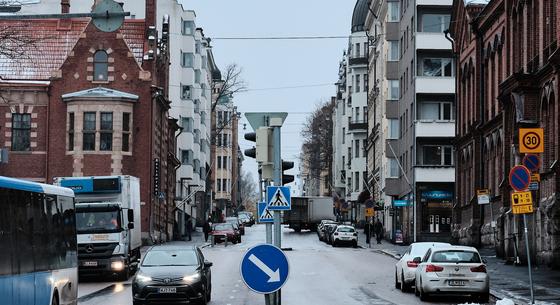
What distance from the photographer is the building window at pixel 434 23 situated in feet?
234

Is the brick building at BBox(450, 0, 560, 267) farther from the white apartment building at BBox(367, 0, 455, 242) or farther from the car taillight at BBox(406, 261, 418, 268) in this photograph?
the white apartment building at BBox(367, 0, 455, 242)

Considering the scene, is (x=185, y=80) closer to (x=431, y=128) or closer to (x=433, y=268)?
(x=431, y=128)

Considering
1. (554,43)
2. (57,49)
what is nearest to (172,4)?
(57,49)

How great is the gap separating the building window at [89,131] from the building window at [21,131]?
367 cm

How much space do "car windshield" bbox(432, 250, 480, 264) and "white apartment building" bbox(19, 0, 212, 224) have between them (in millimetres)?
61180

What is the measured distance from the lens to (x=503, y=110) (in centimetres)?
4553

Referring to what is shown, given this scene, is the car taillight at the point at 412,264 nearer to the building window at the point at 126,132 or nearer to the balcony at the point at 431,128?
the building window at the point at 126,132

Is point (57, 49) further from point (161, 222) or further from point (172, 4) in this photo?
point (172, 4)

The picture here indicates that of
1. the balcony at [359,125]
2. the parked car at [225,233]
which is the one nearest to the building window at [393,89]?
the parked car at [225,233]

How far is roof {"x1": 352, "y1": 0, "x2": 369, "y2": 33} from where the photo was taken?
422 feet

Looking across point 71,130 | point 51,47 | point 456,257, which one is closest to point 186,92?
point 51,47

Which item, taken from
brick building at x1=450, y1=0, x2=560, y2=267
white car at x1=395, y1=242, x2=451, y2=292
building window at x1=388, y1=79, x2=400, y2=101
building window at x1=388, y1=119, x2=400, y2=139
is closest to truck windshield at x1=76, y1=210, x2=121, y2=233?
white car at x1=395, y1=242, x2=451, y2=292

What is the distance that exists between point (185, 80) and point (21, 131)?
105 feet

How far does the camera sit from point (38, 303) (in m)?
17.1
